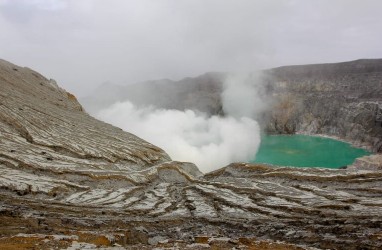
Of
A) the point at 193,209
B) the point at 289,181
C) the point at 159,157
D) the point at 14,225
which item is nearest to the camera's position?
the point at 14,225

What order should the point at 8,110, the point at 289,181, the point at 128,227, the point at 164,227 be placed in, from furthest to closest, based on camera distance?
the point at 8,110 → the point at 289,181 → the point at 164,227 → the point at 128,227

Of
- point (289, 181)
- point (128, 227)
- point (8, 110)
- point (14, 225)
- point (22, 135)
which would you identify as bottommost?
point (289, 181)

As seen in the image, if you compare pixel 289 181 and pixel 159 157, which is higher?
pixel 159 157

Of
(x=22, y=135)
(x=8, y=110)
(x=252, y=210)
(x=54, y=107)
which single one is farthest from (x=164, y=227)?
(x=54, y=107)

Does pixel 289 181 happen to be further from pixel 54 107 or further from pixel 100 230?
pixel 54 107

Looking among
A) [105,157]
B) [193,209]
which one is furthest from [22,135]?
[193,209]

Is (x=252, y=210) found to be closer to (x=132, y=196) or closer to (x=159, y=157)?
(x=132, y=196)

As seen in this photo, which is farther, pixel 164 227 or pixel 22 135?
pixel 22 135
